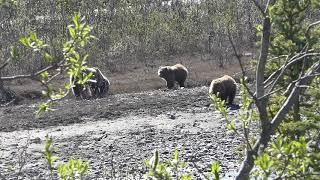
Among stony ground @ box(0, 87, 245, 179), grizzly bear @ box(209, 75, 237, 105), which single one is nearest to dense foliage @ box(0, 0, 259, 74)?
stony ground @ box(0, 87, 245, 179)

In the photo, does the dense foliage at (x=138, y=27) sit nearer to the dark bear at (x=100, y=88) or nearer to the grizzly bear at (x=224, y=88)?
the dark bear at (x=100, y=88)

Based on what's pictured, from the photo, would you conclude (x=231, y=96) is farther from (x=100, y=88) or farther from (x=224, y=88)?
(x=100, y=88)

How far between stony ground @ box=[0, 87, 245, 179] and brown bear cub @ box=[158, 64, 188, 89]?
168cm

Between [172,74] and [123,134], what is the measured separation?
8.41m

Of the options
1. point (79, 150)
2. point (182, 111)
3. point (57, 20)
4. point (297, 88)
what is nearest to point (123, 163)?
point (79, 150)

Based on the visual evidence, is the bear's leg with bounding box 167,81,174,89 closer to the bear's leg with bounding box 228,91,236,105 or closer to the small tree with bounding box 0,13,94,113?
the bear's leg with bounding box 228,91,236,105

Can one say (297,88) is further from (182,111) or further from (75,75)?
(182,111)

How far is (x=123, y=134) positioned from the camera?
17.4 m

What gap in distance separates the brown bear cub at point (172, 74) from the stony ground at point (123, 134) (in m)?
1.68

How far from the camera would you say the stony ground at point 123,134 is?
13.8 meters

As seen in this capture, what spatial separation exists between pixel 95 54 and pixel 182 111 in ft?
39.7

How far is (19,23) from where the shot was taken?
32062mm

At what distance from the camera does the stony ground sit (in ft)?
45.3

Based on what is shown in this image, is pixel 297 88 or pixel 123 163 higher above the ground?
pixel 297 88
